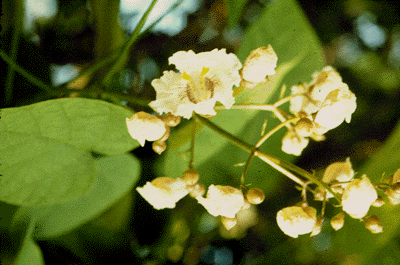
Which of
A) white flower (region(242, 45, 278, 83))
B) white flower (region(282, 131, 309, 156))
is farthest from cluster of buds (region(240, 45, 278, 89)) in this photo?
white flower (region(282, 131, 309, 156))

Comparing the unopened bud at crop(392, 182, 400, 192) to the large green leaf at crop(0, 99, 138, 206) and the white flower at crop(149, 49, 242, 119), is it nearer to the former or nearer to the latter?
the white flower at crop(149, 49, 242, 119)

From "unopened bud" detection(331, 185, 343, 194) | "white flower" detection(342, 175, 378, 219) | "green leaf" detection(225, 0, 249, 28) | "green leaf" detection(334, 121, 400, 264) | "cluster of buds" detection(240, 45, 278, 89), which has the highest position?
"green leaf" detection(225, 0, 249, 28)

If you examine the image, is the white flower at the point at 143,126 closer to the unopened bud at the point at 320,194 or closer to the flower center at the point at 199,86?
the flower center at the point at 199,86

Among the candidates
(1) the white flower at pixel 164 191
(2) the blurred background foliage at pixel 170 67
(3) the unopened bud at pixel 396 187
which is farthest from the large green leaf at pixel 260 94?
(3) the unopened bud at pixel 396 187

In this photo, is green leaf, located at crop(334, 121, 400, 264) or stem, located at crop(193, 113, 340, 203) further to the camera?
green leaf, located at crop(334, 121, 400, 264)

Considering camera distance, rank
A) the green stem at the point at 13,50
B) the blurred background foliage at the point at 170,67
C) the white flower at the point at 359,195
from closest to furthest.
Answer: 1. the white flower at the point at 359,195
2. the green stem at the point at 13,50
3. the blurred background foliage at the point at 170,67

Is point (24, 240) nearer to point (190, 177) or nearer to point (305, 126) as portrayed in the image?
point (190, 177)
